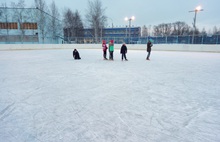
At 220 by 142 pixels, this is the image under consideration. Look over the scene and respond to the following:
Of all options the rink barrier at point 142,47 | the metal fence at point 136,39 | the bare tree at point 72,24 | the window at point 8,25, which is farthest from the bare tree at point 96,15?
the window at point 8,25

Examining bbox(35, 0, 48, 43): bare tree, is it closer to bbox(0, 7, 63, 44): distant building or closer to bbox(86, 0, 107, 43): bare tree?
bbox(0, 7, 63, 44): distant building

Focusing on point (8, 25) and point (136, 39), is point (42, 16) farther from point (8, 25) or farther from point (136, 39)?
point (136, 39)

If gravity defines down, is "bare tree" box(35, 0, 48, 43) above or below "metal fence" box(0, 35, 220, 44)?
above

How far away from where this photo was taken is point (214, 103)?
257cm

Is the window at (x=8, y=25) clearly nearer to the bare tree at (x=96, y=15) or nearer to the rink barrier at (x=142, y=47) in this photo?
the rink barrier at (x=142, y=47)

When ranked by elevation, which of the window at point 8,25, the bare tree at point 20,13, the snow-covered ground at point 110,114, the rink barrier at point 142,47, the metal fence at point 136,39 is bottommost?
the snow-covered ground at point 110,114

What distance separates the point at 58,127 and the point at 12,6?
3497 centimetres

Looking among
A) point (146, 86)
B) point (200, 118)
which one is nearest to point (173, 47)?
point (146, 86)

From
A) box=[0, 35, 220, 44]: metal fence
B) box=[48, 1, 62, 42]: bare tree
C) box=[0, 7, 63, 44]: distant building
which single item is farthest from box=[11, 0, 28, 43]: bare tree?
box=[48, 1, 62, 42]: bare tree

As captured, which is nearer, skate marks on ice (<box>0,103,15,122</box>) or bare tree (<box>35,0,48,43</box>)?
skate marks on ice (<box>0,103,15,122</box>)

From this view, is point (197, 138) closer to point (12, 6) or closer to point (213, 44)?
point (213, 44)

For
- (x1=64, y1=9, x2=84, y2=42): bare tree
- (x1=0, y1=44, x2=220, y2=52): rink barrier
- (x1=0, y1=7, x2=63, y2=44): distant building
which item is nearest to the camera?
(x1=0, y1=44, x2=220, y2=52): rink barrier

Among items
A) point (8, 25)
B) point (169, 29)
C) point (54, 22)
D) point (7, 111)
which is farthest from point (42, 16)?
point (169, 29)

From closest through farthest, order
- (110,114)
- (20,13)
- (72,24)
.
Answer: (110,114), (20,13), (72,24)
